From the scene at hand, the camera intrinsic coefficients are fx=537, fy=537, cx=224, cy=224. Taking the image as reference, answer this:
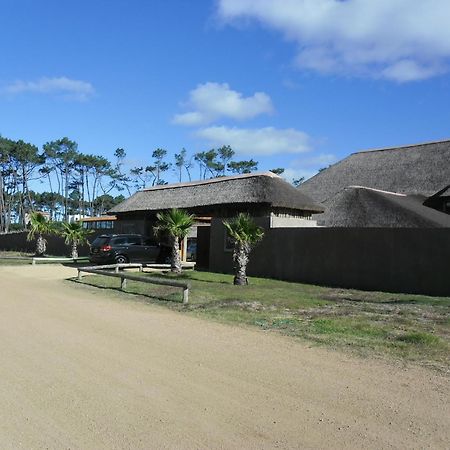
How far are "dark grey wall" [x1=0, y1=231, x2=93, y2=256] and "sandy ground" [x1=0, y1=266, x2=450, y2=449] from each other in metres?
28.5

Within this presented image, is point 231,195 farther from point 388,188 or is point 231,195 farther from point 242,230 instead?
point 388,188

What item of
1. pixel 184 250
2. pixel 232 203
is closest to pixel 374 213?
pixel 232 203

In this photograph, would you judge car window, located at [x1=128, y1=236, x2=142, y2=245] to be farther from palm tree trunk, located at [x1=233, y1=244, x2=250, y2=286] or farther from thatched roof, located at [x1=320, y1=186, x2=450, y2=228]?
thatched roof, located at [x1=320, y1=186, x2=450, y2=228]

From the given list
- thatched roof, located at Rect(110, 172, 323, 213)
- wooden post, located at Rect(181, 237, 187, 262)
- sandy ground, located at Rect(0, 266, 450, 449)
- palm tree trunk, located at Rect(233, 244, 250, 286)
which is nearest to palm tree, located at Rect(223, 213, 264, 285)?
palm tree trunk, located at Rect(233, 244, 250, 286)

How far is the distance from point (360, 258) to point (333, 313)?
6751 millimetres

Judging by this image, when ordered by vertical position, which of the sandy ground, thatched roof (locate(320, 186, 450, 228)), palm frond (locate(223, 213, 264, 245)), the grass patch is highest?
thatched roof (locate(320, 186, 450, 228))

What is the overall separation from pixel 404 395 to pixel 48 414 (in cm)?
370

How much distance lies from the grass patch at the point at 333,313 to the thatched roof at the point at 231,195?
6.82m

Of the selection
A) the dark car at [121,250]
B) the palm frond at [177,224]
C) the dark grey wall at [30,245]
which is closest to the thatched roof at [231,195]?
the dark car at [121,250]

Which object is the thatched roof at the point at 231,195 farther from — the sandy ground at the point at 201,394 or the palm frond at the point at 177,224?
the sandy ground at the point at 201,394

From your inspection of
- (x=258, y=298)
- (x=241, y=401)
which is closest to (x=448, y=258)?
(x=258, y=298)

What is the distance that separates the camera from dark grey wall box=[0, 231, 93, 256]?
38656mm

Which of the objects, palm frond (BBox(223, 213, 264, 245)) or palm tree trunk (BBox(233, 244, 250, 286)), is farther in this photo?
palm tree trunk (BBox(233, 244, 250, 286))

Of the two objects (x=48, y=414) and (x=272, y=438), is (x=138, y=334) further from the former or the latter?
(x=272, y=438)
